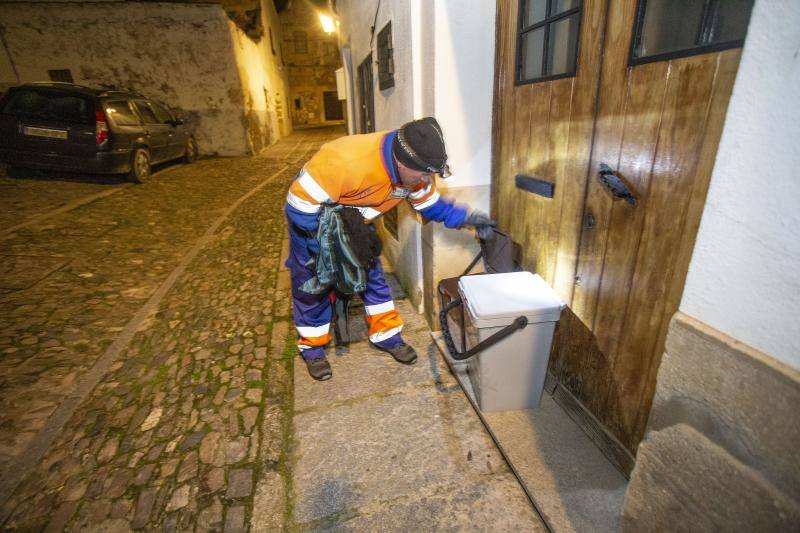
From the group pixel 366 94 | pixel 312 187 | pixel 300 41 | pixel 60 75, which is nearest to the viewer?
pixel 312 187

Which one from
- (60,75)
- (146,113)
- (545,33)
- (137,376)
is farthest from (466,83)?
(60,75)

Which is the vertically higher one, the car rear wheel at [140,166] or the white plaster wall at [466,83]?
the white plaster wall at [466,83]

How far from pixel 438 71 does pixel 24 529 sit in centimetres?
366

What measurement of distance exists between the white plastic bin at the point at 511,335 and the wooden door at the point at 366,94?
12.2 feet

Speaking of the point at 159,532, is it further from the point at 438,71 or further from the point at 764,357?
the point at 438,71

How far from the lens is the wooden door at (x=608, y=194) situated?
151cm

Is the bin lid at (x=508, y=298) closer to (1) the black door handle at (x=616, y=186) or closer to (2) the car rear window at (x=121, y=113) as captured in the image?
(1) the black door handle at (x=616, y=186)

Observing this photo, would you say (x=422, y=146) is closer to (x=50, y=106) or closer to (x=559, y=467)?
(x=559, y=467)

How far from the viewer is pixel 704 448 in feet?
3.93

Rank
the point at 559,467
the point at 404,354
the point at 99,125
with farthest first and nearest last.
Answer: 1. the point at 99,125
2. the point at 404,354
3. the point at 559,467

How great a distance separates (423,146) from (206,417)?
7.71 ft

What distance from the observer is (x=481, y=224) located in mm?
2736

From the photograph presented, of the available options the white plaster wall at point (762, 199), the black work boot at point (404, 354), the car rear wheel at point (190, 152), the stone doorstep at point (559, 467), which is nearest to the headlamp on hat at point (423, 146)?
the white plaster wall at point (762, 199)

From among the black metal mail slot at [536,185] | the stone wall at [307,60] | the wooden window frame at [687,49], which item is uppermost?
the stone wall at [307,60]
